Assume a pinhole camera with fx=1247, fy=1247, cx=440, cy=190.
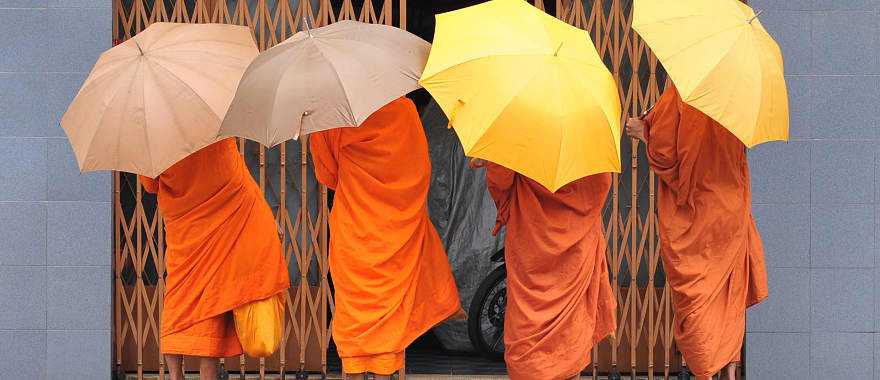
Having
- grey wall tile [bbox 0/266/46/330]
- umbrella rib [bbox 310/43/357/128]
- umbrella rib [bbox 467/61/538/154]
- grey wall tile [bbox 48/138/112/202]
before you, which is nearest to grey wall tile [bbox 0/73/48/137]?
grey wall tile [bbox 48/138/112/202]

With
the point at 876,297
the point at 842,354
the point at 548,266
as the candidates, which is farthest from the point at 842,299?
the point at 548,266

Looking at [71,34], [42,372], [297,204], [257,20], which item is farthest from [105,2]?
[42,372]

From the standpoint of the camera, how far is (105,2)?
716cm

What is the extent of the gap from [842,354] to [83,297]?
441 cm

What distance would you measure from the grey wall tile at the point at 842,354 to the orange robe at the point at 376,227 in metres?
2.66

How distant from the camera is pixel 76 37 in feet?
23.6

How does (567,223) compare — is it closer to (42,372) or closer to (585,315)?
(585,315)

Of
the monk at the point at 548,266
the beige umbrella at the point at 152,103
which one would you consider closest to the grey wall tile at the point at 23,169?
the beige umbrella at the point at 152,103

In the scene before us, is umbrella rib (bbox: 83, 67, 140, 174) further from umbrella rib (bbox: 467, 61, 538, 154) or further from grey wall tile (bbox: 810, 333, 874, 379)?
grey wall tile (bbox: 810, 333, 874, 379)

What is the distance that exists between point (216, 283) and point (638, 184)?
2676 mm

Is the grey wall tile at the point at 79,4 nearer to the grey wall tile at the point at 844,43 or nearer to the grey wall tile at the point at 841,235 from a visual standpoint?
the grey wall tile at the point at 844,43

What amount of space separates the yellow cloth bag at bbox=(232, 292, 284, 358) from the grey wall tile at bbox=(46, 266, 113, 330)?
1.36 m

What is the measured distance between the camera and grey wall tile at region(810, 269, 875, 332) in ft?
23.7

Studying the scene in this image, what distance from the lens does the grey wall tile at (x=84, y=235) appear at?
7199mm
